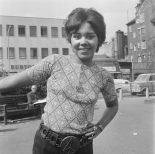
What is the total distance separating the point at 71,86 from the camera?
51.2 inches

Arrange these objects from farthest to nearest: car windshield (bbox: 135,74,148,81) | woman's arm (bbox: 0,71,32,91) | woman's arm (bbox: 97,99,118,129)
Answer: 1. car windshield (bbox: 135,74,148,81)
2. woman's arm (bbox: 97,99,118,129)
3. woman's arm (bbox: 0,71,32,91)

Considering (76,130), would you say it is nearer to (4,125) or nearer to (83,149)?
(83,149)

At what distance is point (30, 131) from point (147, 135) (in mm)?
2071

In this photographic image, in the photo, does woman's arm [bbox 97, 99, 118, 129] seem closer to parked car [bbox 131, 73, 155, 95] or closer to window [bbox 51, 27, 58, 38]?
window [bbox 51, 27, 58, 38]

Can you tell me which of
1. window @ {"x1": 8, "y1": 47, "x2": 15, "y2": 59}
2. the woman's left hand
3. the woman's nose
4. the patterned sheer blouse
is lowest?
the woman's left hand

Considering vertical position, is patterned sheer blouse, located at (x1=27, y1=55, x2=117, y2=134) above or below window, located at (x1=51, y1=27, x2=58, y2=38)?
below

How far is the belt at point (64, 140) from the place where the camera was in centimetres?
129

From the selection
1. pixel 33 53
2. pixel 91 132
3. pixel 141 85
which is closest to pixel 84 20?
pixel 91 132

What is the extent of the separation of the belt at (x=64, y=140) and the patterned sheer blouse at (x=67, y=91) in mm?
18

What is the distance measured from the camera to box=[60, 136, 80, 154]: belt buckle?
4.23ft

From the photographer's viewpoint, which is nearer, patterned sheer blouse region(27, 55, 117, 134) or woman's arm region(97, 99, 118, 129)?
patterned sheer blouse region(27, 55, 117, 134)

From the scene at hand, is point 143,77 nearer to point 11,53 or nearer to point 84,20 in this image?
point 11,53

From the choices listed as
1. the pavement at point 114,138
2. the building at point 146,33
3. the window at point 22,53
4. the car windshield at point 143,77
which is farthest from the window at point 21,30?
the car windshield at point 143,77

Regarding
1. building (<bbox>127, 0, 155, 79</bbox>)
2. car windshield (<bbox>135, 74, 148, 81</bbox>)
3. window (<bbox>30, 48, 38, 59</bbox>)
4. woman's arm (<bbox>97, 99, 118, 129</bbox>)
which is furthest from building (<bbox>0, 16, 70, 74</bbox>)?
car windshield (<bbox>135, 74, 148, 81</bbox>)
